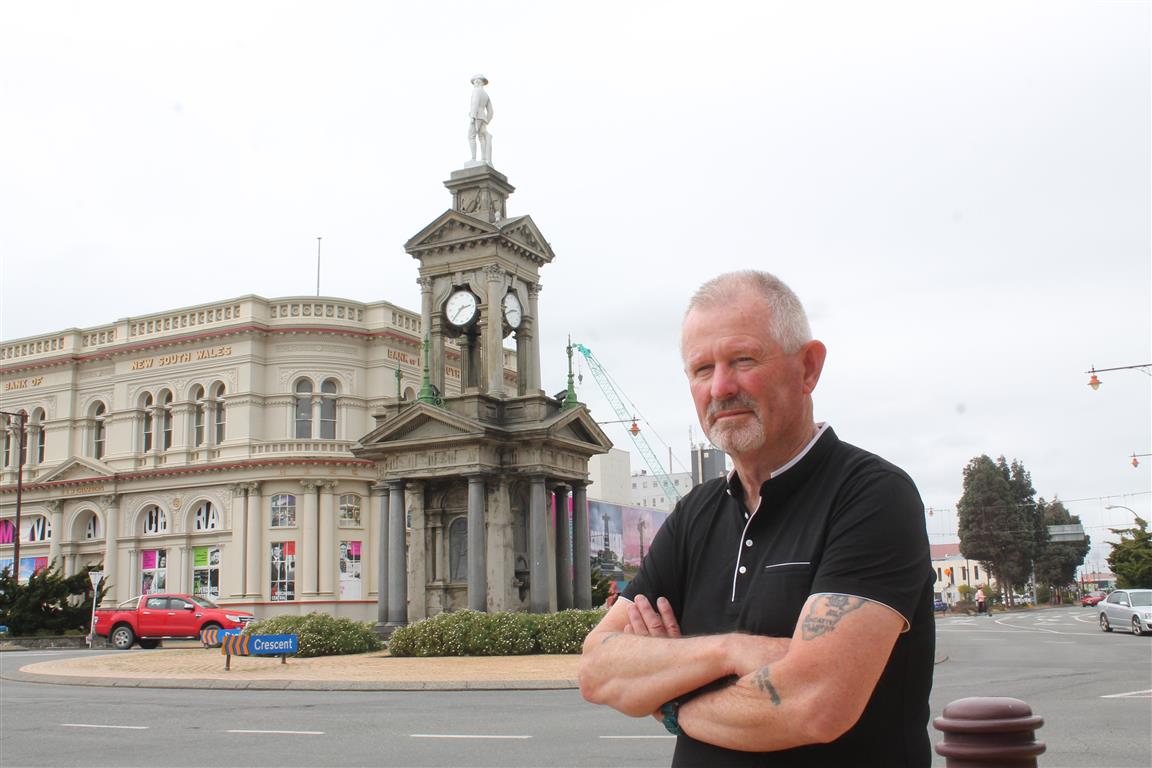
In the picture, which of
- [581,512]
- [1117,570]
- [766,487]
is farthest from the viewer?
[1117,570]

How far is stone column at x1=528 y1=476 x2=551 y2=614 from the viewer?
29.2m

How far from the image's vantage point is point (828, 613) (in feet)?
8.52

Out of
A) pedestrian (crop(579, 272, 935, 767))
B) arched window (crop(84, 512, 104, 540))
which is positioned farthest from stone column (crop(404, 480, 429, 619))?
pedestrian (crop(579, 272, 935, 767))

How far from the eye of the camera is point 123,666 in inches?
926

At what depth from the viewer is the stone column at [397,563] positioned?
97.9ft

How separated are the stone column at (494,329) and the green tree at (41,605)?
62.0 ft

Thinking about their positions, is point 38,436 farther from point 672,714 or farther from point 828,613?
point 828,613

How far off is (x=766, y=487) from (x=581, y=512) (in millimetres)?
28753

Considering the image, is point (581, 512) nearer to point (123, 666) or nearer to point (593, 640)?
point (123, 666)

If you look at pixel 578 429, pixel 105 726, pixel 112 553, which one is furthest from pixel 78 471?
pixel 105 726

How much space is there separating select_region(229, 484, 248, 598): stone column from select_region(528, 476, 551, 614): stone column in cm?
1864

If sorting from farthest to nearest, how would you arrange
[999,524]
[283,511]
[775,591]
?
[999,524] < [283,511] < [775,591]

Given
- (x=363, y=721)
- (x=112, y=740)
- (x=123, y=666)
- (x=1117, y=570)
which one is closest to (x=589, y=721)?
(x=363, y=721)

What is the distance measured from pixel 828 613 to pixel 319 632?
24867 mm
